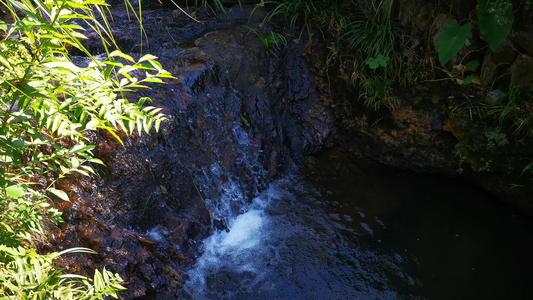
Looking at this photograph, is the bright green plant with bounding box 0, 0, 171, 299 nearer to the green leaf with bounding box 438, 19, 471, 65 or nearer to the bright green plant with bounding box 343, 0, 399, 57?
the green leaf with bounding box 438, 19, 471, 65

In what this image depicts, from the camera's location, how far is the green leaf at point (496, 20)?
2750 millimetres

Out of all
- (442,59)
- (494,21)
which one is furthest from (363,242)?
(494,21)

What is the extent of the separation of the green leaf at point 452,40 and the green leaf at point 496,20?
0.14m

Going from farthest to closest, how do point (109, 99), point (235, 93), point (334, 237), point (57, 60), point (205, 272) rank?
point (235, 93), point (334, 237), point (205, 272), point (109, 99), point (57, 60)

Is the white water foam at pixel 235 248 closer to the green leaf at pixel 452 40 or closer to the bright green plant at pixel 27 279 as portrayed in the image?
the bright green plant at pixel 27 279

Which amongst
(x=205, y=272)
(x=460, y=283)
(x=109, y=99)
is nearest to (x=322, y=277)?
(x=205, y=272)

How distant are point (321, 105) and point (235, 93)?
0.99 meters

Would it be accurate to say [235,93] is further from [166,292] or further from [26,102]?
[26,102]

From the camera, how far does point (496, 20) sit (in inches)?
109

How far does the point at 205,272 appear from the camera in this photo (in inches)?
113

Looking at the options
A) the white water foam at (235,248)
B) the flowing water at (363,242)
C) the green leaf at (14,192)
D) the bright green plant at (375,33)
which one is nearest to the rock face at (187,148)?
the white water foam at (235,248)

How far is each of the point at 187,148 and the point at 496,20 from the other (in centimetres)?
247

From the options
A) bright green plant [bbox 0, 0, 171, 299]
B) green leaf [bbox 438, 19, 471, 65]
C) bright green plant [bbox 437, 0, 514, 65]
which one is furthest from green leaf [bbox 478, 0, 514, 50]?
bright green plant [bbox 0, 0, 171, 299]

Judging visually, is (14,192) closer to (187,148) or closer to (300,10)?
(187,148)
